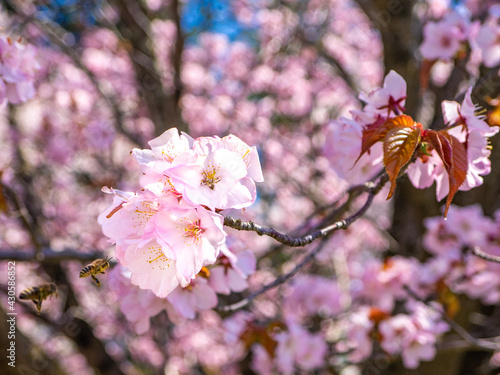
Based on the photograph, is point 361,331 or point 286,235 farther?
point 361,331

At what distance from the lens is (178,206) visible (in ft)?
2.23

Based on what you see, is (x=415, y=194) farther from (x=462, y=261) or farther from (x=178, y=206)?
(x=178, y=206)

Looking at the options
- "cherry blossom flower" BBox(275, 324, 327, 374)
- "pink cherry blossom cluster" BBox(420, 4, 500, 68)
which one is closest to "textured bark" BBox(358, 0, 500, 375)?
"pink cherry blossom cluster" BBox(420, 4, 500, 68)

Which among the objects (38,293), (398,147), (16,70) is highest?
(398,147)

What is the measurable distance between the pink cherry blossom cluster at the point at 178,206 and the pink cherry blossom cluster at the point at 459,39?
148cm

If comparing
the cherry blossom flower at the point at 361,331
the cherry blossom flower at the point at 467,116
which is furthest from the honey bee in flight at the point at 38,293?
the cherry blossom flower at the point at 361,331

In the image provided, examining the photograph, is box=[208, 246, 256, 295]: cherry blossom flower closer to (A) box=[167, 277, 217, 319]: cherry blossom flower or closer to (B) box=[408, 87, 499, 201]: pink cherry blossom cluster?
(A) box=[167, 277, 217, 319]: cherry blossom flower

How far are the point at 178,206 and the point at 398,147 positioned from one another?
43 cm

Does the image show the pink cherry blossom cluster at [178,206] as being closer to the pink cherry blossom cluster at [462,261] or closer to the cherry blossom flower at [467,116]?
the cherry blossom flower at [467,116]

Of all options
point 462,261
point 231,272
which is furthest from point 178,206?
point 462,261

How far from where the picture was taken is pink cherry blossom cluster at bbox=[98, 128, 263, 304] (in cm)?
67

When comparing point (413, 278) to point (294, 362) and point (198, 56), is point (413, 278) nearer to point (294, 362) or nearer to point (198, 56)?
point (294, 362)

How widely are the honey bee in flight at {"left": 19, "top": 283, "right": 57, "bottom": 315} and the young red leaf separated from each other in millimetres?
833

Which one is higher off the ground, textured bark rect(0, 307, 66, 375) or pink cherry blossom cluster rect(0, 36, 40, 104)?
pink cherry blossom cluster rect(0, 36, 40, 104)
